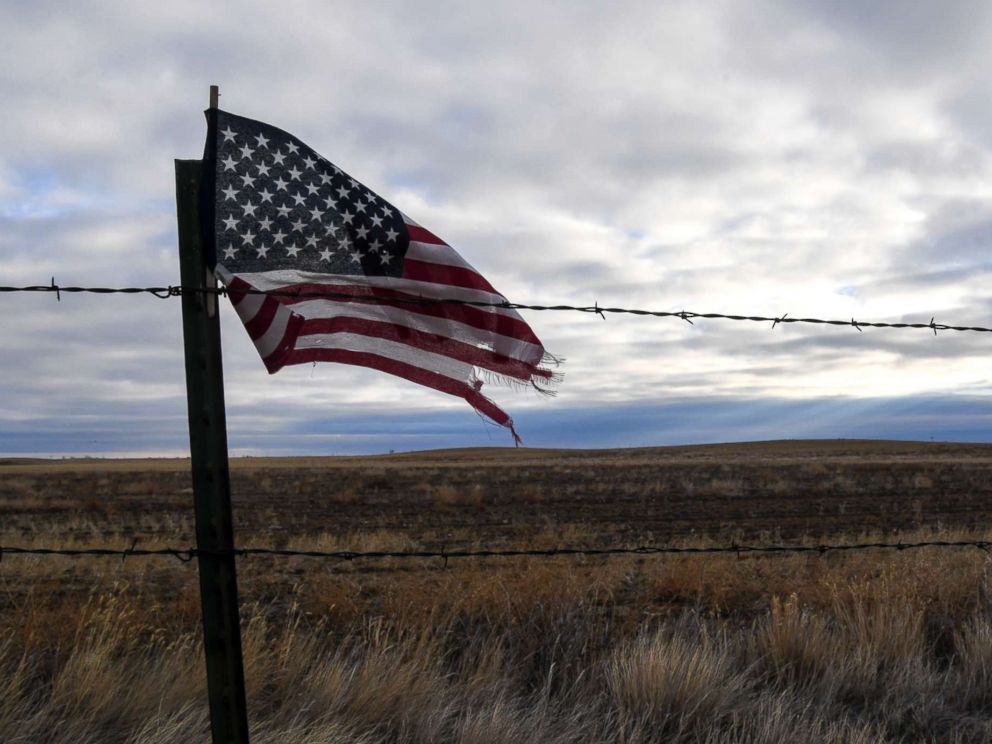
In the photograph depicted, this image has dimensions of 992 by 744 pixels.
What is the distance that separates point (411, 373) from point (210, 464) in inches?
41.9

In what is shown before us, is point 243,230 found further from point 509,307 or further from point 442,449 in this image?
point 442,449

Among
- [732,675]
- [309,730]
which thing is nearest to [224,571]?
[309,730]

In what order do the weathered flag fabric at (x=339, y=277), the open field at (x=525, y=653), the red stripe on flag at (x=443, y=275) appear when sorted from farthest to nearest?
the open field at (x=525, y=653) < the red stripe on flag at (x=443, y=275) < the weathered flag fabric at (x=339, y=277)

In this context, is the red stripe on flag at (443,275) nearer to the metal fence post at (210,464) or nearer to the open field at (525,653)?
the metal fence post at (210,464)

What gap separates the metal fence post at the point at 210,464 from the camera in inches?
139

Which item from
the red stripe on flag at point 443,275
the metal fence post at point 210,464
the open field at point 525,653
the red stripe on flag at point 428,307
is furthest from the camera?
the open field at point 525,653

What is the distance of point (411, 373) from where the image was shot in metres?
4.16

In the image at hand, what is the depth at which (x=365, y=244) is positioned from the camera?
3998 millimetres

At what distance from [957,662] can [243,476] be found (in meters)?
40.7

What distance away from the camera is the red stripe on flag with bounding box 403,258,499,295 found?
4105 millimetres

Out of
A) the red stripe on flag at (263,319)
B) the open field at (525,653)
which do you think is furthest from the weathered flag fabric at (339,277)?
the open field at (525,653)

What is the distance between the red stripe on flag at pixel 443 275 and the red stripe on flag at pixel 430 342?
0.85 feet

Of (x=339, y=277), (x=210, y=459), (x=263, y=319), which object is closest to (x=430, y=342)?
(x=339, y=277)

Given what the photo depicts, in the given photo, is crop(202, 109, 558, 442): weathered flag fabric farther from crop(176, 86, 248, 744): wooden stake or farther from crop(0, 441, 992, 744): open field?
crop(0, 441, 992, 744): open field
